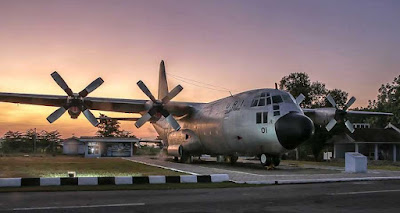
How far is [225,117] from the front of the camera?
1056 inches

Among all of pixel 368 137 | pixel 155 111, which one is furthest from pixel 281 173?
pixel 368 137

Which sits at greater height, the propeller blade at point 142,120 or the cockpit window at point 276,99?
the cockpit window at point 276,99

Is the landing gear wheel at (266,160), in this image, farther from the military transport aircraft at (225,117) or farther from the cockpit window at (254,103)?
the cockpit window at (254,103)

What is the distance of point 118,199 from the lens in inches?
431

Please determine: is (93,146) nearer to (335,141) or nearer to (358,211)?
(335,141)

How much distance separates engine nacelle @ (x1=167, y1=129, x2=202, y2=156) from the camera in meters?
31.6

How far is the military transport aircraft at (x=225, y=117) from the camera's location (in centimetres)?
2202

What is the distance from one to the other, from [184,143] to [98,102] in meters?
8.25

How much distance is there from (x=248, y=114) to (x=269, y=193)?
1169 cm

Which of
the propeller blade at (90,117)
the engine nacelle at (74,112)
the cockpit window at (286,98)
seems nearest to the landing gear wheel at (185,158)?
the propeller blade at (90,117)

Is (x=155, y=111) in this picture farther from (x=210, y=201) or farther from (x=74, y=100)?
(x=210, y=201)

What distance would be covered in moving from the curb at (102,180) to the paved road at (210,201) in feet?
5.95

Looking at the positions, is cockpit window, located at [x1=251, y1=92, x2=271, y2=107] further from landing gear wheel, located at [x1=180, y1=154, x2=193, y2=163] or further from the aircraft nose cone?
landing gear wheel, located at [x1=180, y1=154, x2=193, y2=163]

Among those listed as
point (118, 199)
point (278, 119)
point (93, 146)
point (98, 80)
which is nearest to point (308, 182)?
point (278, 119)
